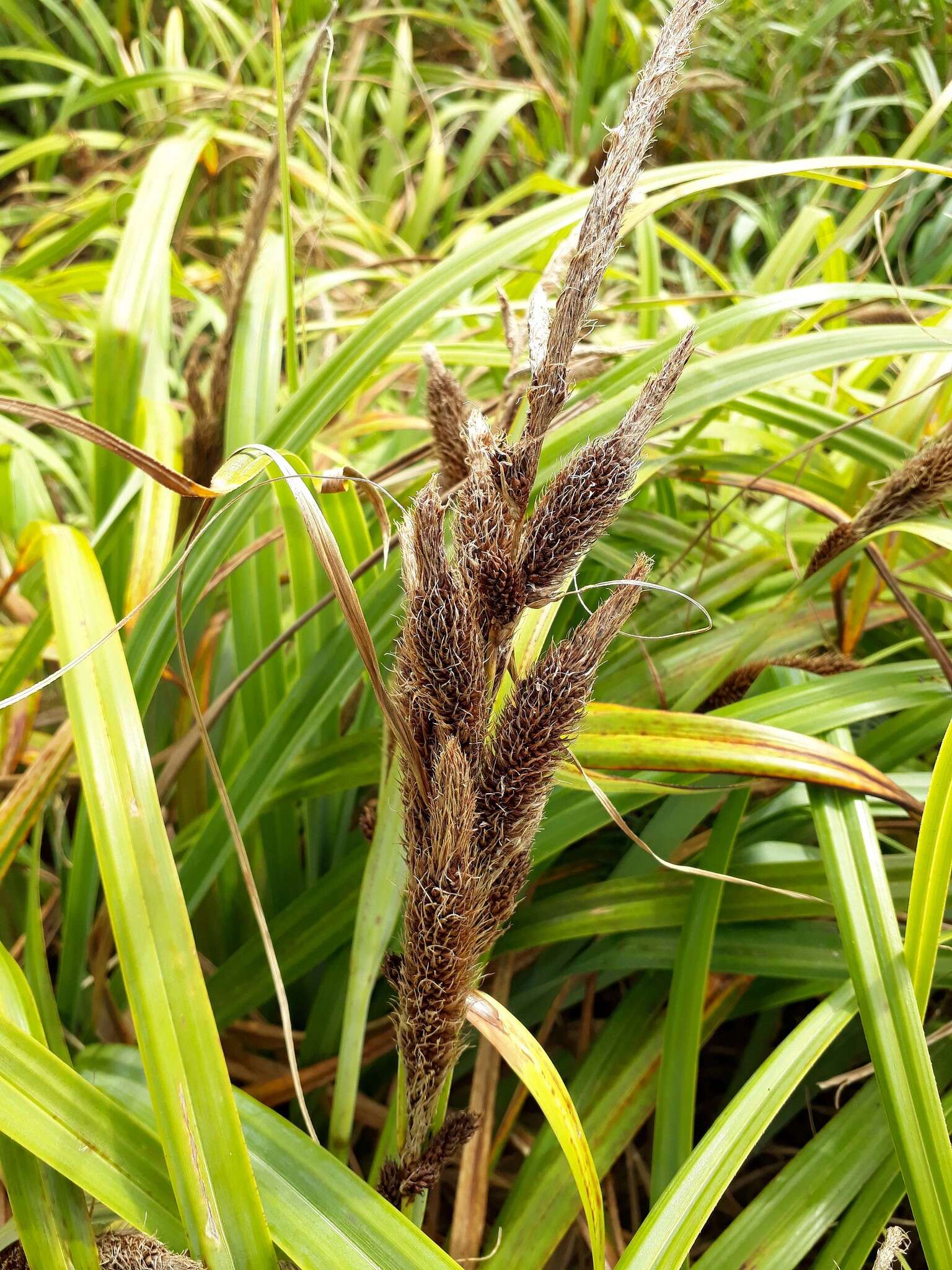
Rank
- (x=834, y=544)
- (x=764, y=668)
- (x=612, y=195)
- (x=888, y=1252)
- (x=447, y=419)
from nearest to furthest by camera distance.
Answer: (x=612, y=195) < (x=888, y=1252) < (x=447, y=419) < (x=834, y=544) < (x=764, y=668)

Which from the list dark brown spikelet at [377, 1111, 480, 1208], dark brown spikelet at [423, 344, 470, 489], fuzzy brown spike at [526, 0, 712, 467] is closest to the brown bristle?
dark brown spikelet at [423, 344, 470, 489]

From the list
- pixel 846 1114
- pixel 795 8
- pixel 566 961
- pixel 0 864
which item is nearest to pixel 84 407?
pixel 0 864

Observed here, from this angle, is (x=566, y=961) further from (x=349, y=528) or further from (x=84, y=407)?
(x=84, y=407)

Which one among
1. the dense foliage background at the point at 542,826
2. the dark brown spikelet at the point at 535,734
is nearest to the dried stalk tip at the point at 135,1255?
the dense foliage background at the point at 542,826

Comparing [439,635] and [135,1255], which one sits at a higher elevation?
[439,635]

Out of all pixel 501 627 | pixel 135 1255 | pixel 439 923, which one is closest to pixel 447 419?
pixel 501 627

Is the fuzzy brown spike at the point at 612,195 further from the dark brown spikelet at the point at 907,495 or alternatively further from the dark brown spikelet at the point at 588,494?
the dark brown spikelet at the point at 907,495

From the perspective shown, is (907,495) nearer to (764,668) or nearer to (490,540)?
(764,668)
